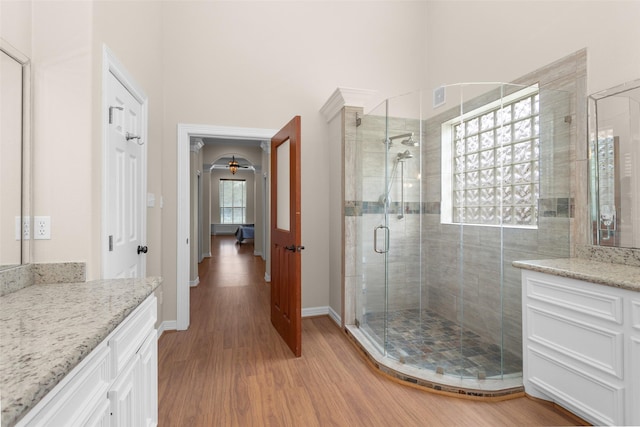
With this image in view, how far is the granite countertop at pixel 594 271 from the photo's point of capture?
5.07 ft

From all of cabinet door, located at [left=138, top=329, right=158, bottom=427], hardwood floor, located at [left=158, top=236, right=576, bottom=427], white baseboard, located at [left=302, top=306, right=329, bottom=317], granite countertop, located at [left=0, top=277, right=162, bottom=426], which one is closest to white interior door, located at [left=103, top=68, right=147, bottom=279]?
granite countertop, located at [left=0, top=277, right=162, bottom=426]

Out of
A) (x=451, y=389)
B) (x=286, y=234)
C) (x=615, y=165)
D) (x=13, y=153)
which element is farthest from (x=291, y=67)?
(x=451, y=389)

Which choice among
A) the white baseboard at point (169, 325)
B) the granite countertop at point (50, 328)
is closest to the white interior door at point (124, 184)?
the granite countertop at point (50, 328)

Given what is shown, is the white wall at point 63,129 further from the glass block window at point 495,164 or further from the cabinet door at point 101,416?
the glass block window at point 495,164

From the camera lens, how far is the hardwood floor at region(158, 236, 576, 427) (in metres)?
1.90

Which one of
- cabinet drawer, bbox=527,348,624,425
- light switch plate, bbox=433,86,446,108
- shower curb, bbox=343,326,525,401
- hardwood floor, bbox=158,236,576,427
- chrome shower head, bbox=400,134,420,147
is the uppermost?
light switch plate, bbox=433,86,446,108

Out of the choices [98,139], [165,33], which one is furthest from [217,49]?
[98,139]

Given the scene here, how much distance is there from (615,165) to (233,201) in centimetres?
1314

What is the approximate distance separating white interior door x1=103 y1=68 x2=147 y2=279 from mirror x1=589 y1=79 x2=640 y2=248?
10.2 feet

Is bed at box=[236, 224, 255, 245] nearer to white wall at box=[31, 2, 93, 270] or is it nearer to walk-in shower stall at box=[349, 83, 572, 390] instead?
walk-in shower stall at box=[349, 83, 572, 390]

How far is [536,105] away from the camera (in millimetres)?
2498

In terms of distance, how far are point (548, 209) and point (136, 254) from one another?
3255 millimetres

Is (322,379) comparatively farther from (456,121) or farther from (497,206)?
(456,121)

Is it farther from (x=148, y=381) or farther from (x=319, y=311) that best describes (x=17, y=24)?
(x=319, y=311)
